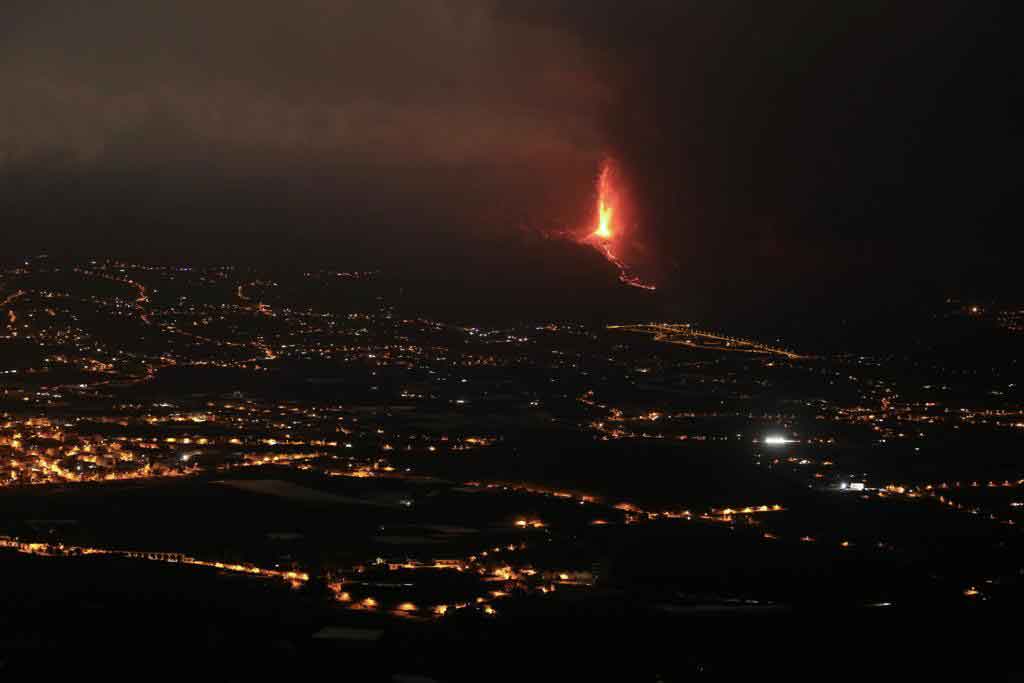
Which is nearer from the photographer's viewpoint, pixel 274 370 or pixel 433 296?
pixel 274 370

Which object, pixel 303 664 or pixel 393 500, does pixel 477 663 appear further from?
pixel 393 500

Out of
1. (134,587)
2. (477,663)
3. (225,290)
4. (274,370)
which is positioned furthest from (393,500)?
(225,290)

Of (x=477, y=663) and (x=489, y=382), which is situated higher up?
(x=489, y=382)

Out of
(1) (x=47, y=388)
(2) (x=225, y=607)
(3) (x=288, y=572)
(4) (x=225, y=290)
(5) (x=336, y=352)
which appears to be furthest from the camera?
(4) (x=225, y=290)

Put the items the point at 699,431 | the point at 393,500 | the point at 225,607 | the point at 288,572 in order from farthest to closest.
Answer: the point at 699,431 < the point at 393,500 < the point at 288,572 < the point at 225,607

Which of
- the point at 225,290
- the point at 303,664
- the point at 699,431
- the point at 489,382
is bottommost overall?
the point at 303,664

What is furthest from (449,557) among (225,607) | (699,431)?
(699,431)

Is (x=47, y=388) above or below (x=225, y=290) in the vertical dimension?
below

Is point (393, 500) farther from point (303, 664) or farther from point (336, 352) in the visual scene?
point (336, 352)

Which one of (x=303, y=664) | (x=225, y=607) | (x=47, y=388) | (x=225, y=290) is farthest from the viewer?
(x=225, y=290)
